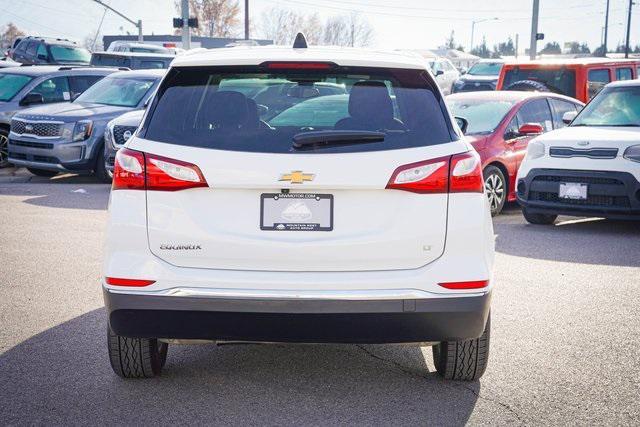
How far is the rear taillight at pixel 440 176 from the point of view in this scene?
4180 mm

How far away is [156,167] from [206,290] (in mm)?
603

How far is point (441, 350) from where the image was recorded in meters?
4.89

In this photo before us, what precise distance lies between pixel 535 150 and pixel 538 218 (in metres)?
0.94

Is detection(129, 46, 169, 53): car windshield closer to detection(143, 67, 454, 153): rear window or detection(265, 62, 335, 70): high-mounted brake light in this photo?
detection(143, 67, 454, 153): rear window

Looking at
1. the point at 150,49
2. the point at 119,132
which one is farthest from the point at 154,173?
the point at 150,49

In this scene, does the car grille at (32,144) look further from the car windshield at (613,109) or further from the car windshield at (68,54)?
the car windshield at (68,54)

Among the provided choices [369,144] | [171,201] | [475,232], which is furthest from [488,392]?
[171,201]

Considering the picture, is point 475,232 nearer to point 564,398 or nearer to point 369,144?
point 369,144

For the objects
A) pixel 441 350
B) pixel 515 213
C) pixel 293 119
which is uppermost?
pixel 293 119

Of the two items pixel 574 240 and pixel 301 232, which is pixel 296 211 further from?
pixel 574 240

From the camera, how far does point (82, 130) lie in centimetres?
1492

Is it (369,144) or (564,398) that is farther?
(564,398)

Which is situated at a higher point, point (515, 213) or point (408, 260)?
point (408, 260)

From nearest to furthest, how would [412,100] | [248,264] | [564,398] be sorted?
[248,264] < [412,100] < [564,398]
